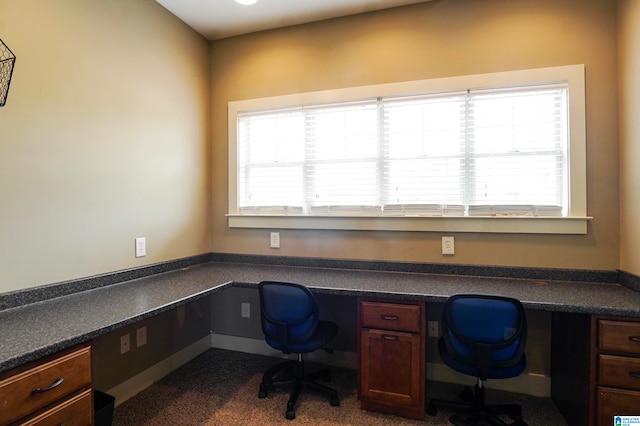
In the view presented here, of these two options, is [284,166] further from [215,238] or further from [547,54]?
[547,54]

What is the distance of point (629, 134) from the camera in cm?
193

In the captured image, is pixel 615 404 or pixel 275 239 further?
pixel 275 239

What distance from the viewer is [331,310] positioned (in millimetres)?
2654

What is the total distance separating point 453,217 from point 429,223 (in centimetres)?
17

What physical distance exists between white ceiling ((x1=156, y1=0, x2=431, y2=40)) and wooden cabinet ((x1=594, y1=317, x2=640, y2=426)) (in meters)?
2.38

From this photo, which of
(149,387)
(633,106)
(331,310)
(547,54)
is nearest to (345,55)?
(547,54)

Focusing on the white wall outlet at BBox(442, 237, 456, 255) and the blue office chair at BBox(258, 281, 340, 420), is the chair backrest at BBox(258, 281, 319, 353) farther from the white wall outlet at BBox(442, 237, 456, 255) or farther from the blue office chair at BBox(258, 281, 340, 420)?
the white wall outlet at BBox(442, 237, 456, 255)

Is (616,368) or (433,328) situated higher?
(616,368)

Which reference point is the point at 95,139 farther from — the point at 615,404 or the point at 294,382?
the point at 615,404

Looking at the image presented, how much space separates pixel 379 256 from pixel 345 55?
1.63 meters

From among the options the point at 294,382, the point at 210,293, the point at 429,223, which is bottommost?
the point at 294,382

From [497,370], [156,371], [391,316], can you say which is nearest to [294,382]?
[391,316]

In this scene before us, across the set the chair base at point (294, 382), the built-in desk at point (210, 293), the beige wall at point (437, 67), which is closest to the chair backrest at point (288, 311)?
the built-in desk at point (210, 293)

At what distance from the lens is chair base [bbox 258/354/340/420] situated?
6.98 feet
